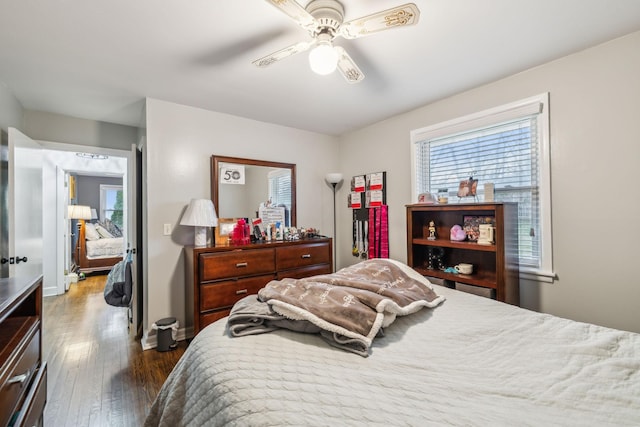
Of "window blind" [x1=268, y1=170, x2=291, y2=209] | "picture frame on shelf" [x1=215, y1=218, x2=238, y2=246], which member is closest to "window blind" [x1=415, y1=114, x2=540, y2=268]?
"window blind" [x1=268, y1=170, x2=291, y2=209]

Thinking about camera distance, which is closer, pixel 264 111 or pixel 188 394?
pixel 188 394

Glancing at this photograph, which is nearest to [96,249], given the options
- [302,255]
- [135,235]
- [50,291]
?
[50,291]

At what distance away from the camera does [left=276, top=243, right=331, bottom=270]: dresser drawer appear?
299 centimetres

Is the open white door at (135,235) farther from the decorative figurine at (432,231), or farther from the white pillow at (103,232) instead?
the white pillow at (103,232)

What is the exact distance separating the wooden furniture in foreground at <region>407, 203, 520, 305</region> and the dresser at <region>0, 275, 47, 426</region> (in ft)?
8.67

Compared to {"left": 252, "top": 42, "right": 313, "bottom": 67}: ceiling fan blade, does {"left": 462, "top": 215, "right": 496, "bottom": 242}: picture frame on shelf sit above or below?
below

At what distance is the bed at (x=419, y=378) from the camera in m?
0.76

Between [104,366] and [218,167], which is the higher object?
[218,167]

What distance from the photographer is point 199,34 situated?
5.77 feet

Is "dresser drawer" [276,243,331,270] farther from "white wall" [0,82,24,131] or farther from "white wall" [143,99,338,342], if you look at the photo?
"white wall" [0,82,24,131]

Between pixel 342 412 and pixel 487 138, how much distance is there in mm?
2612

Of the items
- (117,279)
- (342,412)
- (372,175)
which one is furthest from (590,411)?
(117,279)

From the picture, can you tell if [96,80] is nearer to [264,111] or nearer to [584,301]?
[264,111]

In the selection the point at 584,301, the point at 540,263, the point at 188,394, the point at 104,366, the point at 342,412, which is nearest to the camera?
the point at 342,412
